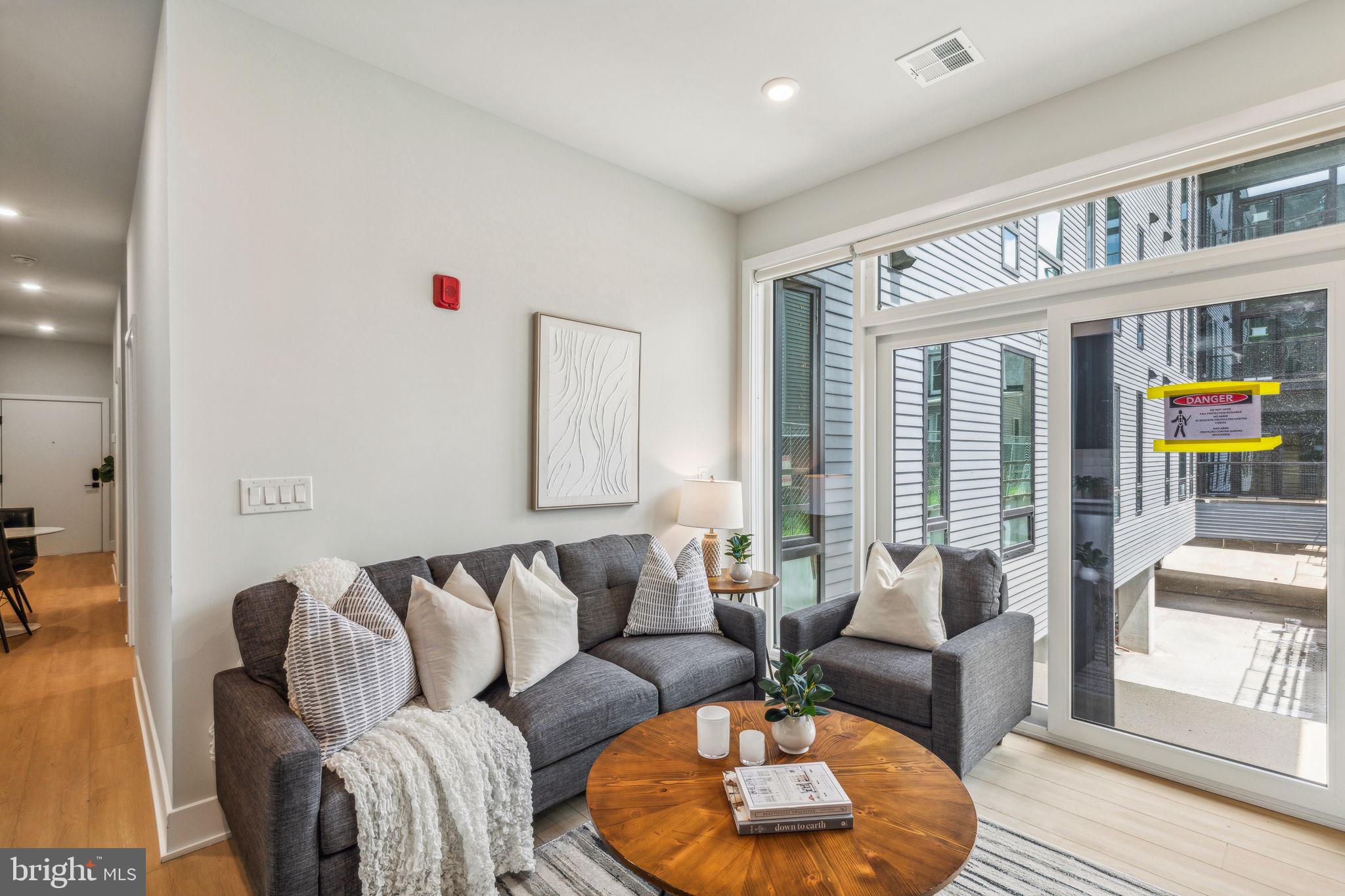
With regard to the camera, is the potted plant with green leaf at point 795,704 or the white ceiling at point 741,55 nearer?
the potted plant with green leaf at point 795,704

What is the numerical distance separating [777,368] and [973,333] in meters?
1.23

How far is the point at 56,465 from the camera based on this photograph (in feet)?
24.9

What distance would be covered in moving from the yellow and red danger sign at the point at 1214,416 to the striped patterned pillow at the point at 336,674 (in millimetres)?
2941

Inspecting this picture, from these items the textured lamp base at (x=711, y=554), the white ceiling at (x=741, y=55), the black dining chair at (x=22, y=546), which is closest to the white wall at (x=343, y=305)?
the white ceiling at (x=741, y=55)

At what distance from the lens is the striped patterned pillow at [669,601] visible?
2.88 meters

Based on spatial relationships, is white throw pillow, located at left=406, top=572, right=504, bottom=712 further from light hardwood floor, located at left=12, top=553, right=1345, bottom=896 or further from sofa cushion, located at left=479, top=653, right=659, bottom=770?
light hardwood floor, located at left=12, top=553, right=1345, bottom=896

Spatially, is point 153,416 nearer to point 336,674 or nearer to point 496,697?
point 336,674

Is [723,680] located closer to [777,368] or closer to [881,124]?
[777,368]

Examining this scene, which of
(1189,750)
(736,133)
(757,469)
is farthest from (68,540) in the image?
(1189,750)

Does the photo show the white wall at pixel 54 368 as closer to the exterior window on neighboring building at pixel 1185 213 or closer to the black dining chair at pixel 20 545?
the black dining chair at pixel 20 545

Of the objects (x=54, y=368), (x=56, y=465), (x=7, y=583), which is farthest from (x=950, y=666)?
(x=54, y=368)

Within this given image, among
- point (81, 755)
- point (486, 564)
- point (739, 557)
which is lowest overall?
point (81, 755)

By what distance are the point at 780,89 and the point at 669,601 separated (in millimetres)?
2250

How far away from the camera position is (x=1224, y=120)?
2.31 meters
